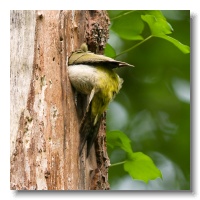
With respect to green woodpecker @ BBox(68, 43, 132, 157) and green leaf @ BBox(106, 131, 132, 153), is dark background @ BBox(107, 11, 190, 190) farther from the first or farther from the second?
green woodpecker @ BBox(68, 43, 132, 157)

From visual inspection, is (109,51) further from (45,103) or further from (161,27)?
(45,103)

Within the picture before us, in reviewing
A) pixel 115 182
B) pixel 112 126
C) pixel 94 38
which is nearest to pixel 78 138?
pixel 94 38

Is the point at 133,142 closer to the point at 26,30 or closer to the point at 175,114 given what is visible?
the point at 175,114

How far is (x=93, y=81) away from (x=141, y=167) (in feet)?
1.40

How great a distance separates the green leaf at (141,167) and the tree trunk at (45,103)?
23cm

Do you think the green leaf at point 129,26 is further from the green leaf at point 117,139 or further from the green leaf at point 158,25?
the green leaf at point 117,139

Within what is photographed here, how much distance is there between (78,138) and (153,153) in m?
0.76

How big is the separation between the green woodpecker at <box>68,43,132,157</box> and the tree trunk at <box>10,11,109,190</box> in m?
0.03

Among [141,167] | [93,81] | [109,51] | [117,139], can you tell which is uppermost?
[109,51]

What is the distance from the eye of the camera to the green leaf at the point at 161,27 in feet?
6.76

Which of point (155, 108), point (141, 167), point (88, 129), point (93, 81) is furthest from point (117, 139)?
point (155, 108)

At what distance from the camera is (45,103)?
6.19 ft

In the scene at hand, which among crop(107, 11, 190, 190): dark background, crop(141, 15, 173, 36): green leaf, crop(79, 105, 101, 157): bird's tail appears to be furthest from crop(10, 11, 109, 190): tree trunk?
crop(107, 11, 190, 190): dark background

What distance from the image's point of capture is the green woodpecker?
1.87 m
